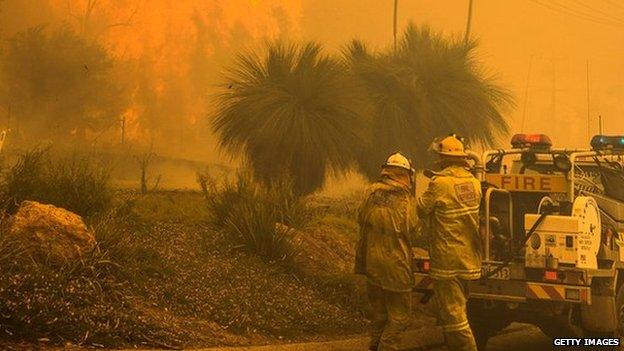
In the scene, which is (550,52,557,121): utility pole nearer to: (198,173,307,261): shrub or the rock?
(198,173,307,261): shrub

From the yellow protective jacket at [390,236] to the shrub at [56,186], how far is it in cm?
415

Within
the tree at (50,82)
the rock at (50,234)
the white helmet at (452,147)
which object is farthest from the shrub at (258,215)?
the tree at (50,82)

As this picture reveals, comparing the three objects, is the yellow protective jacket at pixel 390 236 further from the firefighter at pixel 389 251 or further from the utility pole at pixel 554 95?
the utility pole at pixel 554 95

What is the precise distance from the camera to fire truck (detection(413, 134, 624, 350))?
285 inches

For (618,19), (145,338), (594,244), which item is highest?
(618,19)

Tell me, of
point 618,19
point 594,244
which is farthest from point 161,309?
point 618,19

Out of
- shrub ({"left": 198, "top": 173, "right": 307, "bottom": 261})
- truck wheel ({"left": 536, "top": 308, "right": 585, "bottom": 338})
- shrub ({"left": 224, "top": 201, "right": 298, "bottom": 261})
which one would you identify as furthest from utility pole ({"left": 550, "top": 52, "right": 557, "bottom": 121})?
truck wheel ({"left": 536, "top": 308, "right": 585, "bottom": 338})

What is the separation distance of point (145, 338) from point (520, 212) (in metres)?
3.83

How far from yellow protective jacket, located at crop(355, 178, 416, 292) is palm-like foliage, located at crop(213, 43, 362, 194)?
7.49 metres

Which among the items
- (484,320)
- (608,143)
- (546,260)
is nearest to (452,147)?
(546,260)

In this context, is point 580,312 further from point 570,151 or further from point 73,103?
point 73,103

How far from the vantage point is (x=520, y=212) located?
7961mm

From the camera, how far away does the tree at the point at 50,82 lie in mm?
32531
